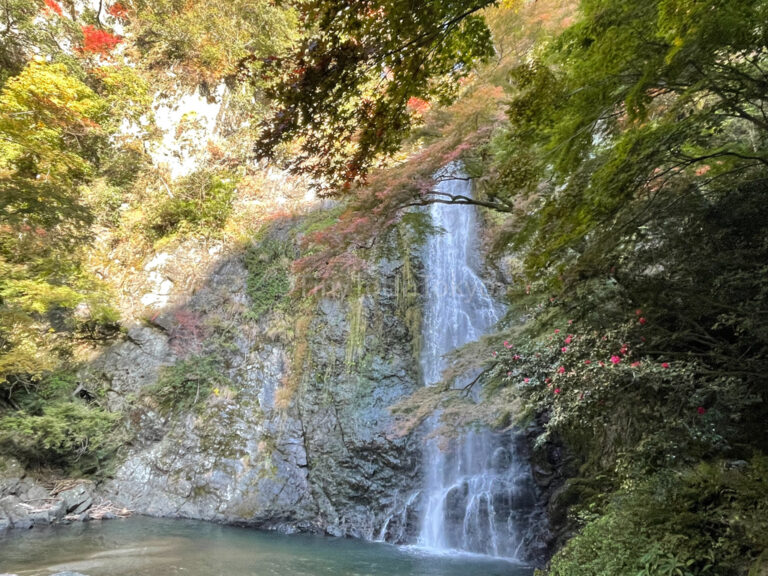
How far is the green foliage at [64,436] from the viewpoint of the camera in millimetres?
9344

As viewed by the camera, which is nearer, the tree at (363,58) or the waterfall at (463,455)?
the tree at (363,58)

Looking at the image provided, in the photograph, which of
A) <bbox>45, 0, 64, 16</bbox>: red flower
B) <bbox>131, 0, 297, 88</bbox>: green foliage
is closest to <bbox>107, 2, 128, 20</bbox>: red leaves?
<bbox>131, 0, 297, 88</bbox>: green foliage

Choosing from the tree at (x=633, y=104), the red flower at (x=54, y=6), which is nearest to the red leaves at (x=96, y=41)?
the red flower at (x=54, y=6)

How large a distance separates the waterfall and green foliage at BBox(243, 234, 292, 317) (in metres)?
3.65

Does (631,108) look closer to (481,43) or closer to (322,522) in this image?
(481,43)

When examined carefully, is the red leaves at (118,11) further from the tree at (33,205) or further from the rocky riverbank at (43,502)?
the rocky riverbank at (43,502)

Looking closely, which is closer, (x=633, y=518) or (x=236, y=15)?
(x=633, y=518)

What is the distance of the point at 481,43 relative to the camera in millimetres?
2457

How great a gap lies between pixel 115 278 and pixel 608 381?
14245 mm

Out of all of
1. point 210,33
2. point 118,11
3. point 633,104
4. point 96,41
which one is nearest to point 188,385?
point 633,104

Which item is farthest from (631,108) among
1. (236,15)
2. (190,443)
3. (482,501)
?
(236,15)

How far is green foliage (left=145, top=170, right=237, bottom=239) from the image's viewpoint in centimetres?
1388

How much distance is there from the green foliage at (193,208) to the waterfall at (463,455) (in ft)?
22.8

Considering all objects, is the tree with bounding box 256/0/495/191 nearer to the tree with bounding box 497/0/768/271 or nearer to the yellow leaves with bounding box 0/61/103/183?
the tree with bounding box 497/0/768/271
